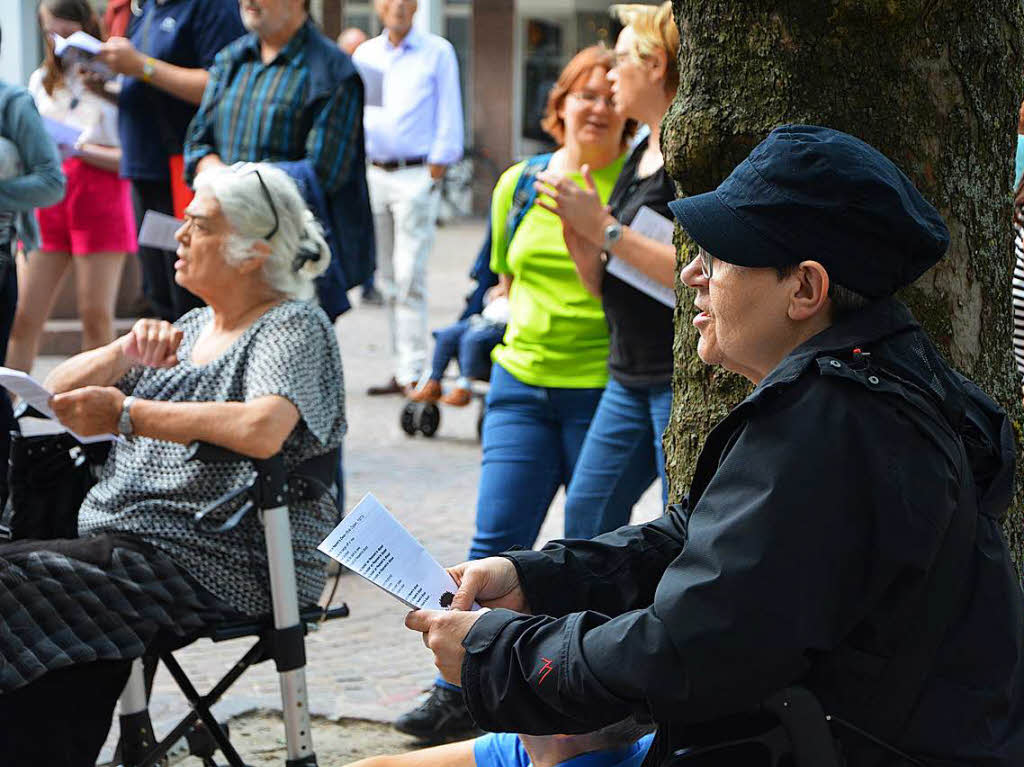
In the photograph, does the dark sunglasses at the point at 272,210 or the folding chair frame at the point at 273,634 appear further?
the dark sunglasses at the point at 272,210

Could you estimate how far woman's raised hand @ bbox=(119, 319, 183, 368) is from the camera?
3637 millimetres

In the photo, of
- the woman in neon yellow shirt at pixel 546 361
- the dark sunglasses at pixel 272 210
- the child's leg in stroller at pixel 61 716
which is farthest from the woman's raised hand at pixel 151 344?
the woman in neon yellow shirt at pixel 546 361

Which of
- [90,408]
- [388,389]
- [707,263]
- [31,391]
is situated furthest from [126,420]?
[388,389]

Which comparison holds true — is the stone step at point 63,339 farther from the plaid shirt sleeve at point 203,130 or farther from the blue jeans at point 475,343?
the plaid shirt sleeve at point 203,130

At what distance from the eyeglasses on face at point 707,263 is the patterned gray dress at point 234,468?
1.54 metres

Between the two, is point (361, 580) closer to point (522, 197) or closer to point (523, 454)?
point (523, 454)

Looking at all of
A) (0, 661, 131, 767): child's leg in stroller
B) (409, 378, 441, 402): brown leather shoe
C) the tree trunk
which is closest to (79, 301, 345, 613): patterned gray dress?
(0, 661, 131, 767): child's leg in stroller

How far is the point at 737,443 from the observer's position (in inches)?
72.5

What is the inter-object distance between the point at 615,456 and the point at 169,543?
1238 mm

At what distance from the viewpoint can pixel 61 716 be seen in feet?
9.95

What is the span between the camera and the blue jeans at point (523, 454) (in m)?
4.12

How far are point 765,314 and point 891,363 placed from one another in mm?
Result: 171

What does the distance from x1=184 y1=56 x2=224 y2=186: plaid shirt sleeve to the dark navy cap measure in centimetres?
392

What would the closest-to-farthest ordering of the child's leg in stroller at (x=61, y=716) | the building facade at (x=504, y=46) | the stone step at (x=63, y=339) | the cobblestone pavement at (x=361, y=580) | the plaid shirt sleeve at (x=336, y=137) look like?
the child's leg in stroller at (x=61, y=716), the cobblestone pavement at (x=361, y=580), the plaid shirt sleeve at (x=336, y=137), the stone step at (x=63, y=339), the building facade at (x=504, y=46)
